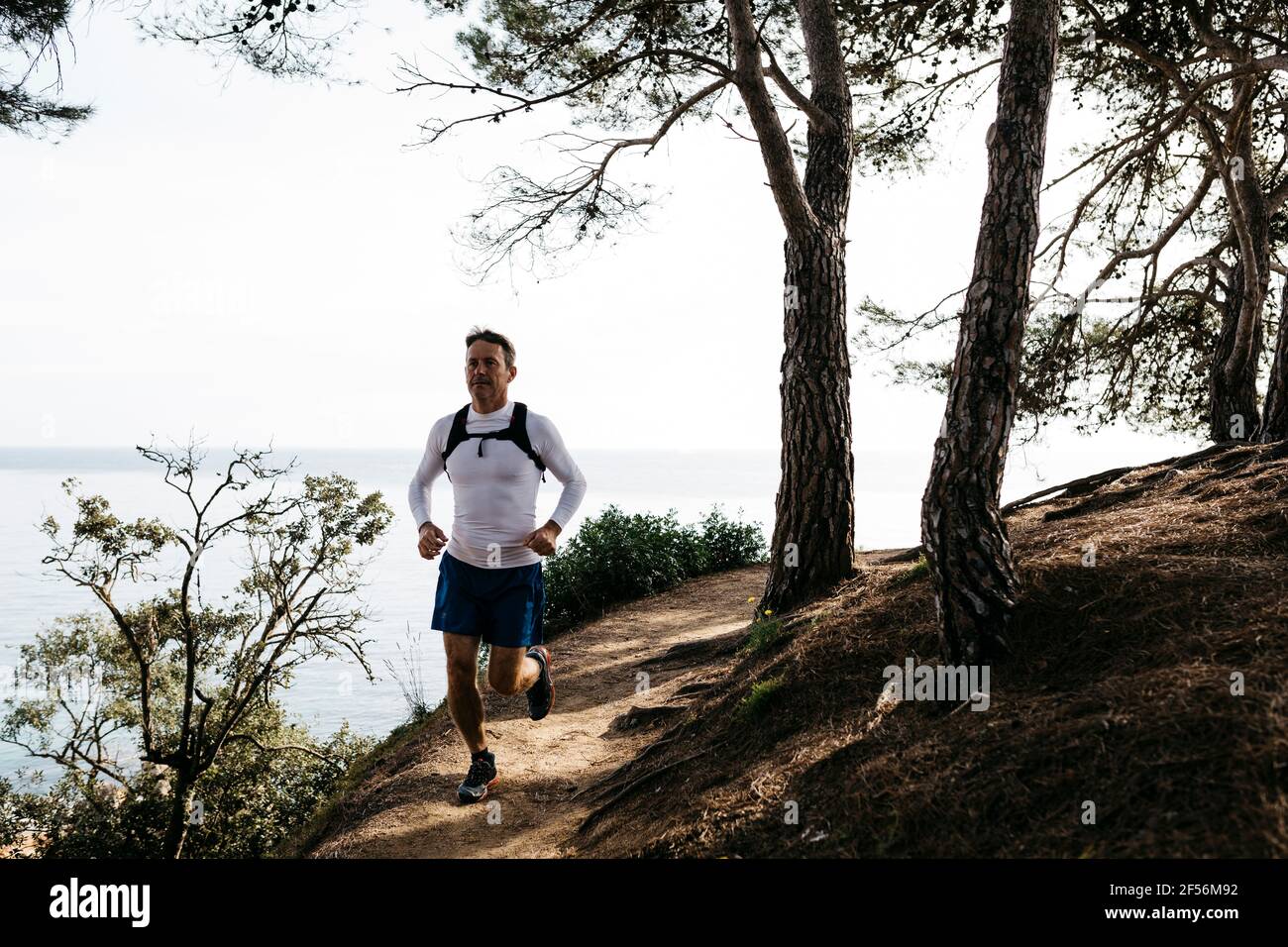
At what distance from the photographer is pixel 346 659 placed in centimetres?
1287

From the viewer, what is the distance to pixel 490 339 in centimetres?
507

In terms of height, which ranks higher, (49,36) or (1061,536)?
(49,36)

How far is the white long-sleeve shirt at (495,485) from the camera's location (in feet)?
16.1

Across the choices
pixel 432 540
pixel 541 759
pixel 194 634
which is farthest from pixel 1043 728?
pixel 194 634

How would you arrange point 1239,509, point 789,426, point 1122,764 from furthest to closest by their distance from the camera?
point 789,426, point 1239,509, point 1122,764

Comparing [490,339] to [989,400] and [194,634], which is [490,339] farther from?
[194,634]

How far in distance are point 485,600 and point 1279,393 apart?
702cm

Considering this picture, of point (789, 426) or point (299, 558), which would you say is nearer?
point (789, 426)

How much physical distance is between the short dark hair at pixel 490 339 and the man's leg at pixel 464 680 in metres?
1.61

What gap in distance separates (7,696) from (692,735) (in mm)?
14396

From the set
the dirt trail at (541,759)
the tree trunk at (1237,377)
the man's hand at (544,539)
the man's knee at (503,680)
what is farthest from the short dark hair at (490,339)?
the tree trunk at (1237,377)

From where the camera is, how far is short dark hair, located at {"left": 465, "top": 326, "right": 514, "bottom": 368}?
506cm
